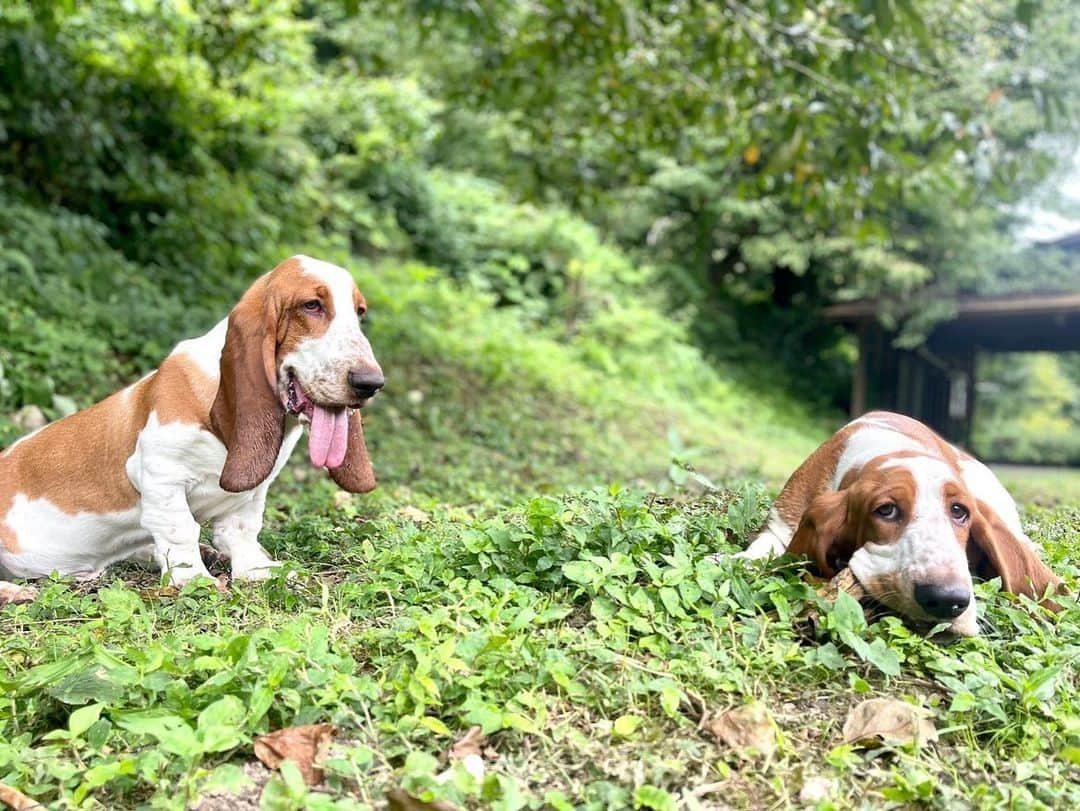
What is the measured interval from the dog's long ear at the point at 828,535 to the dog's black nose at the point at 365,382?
1.46 meters

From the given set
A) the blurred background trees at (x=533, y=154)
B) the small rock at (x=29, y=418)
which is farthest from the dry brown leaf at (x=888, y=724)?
the small rock at (x=29, y=418)

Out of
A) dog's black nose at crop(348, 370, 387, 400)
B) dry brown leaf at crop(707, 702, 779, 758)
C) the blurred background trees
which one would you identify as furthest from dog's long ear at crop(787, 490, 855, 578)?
the blurred background trees

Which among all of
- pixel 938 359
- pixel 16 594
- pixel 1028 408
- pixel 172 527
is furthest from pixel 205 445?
pixel 1028 408

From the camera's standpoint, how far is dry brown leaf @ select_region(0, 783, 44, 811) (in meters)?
2.22

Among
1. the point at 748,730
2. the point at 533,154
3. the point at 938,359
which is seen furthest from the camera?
the point at 938,359

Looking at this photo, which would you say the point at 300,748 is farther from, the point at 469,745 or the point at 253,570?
the point at 253,570

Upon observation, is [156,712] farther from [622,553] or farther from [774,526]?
[774,526]

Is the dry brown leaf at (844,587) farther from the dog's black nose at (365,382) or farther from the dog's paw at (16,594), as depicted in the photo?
the dog's paw at (16,594)

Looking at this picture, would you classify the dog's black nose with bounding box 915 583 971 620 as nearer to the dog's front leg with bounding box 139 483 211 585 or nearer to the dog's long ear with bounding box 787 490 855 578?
the dog's long ear with bounding box 787 490 855 578

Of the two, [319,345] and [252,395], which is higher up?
[319,345]

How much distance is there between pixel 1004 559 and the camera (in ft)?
10.5

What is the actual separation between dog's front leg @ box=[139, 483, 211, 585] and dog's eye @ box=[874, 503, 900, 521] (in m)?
2.31

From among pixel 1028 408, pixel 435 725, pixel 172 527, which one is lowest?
pixel 1028 408

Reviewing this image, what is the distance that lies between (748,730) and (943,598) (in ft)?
2.20
